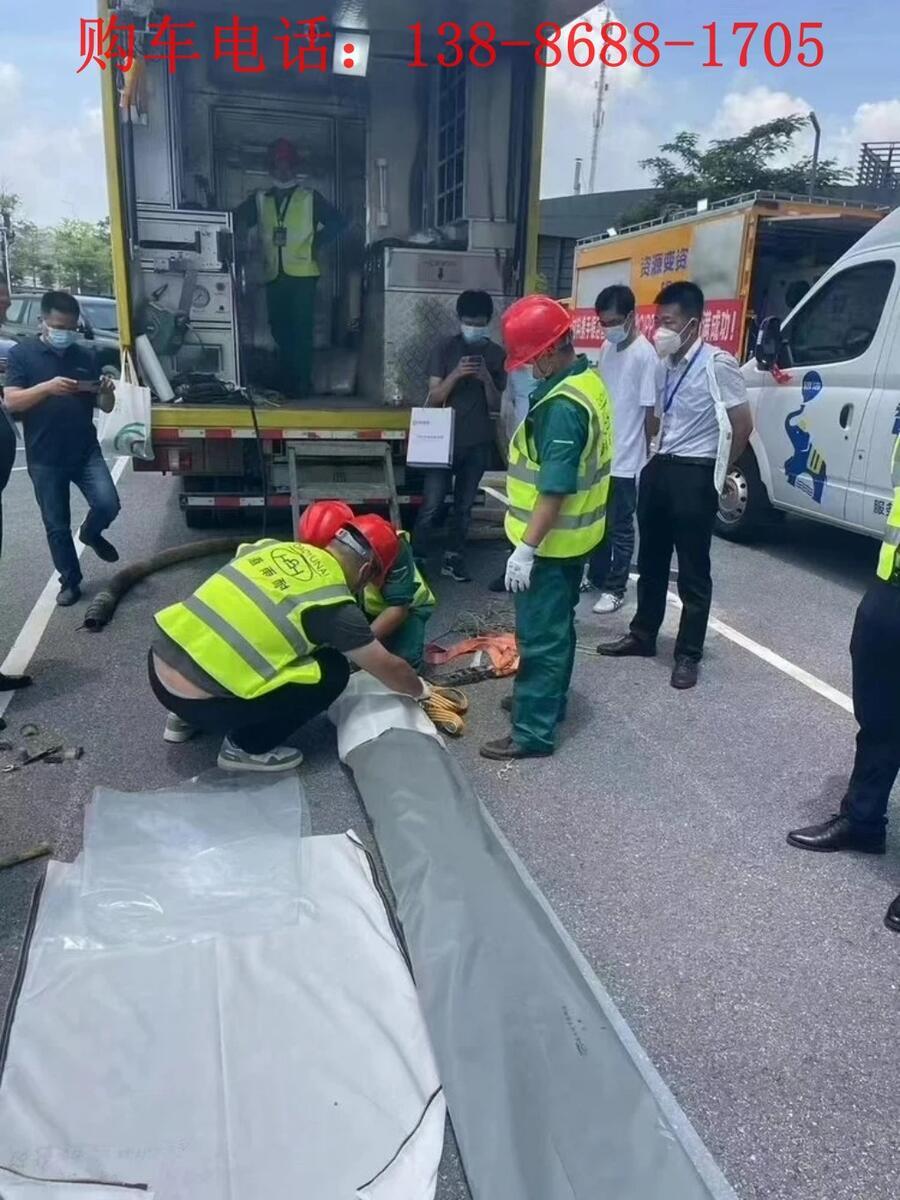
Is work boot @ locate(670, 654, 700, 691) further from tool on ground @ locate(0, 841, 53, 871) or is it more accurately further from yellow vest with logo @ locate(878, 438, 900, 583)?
tool on ground @ locate(0, 841, 53, 871)

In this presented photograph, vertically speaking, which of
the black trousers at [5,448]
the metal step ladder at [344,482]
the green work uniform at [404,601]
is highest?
the black trousers at [5,448]

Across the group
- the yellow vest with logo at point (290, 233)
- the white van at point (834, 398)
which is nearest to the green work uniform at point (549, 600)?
the white van at point (834, 398)

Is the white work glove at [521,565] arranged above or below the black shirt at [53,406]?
below

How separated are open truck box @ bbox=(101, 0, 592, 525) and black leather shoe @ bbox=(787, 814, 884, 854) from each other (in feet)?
11.4

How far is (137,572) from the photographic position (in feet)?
18.9

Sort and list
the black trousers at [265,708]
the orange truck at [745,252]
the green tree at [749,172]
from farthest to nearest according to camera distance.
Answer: the green tree at [749,172] < the orange truck at [745,252] < the black trousers at [265,708]

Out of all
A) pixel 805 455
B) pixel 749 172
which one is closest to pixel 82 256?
pixel 749 172

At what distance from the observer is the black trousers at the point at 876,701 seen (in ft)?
9.04

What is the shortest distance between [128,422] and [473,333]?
203 centimetres

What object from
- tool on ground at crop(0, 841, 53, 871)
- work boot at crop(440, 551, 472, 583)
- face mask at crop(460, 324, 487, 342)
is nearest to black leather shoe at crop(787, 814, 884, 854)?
tool on ground at crop(0, 841, 53, 871)

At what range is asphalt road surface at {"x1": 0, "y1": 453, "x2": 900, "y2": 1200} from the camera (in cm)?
211

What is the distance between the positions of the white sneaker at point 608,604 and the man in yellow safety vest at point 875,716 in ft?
7.99

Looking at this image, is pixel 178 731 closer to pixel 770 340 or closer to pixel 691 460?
pixel 691 460

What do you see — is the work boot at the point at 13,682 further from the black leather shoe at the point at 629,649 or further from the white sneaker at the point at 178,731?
the black leather shoe at the point at 629,649
